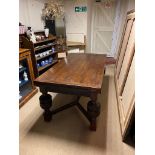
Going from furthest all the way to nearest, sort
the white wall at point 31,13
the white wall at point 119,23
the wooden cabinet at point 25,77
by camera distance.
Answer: the white wall at point 119,23, the white wall at point 31,13, the wooden cabinet at point 25,77

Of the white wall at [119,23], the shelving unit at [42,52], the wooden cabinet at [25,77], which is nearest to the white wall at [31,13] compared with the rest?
the shelving unit at [42,52]

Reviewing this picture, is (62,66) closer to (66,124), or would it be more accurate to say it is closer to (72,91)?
(72,91)

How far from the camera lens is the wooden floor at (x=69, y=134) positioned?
170 centimetres

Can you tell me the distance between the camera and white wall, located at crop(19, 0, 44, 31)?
124 inches

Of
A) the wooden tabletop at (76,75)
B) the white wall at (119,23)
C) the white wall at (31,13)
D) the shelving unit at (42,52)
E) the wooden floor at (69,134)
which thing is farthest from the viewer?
the white wall at (119,23)

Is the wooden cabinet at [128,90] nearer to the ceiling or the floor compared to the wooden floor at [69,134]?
nearer to the ceiling

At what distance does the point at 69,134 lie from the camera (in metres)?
1.93

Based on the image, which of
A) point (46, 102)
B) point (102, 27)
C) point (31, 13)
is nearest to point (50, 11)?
point (31, 13)

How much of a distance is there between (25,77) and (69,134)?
55.6 inches

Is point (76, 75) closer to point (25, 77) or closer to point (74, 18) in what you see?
point (25, 77)

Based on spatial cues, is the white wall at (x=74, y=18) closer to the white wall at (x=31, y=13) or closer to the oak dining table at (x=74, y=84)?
the white wall at (x=31, y=13)

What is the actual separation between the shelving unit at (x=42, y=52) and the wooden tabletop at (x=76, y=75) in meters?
0.77

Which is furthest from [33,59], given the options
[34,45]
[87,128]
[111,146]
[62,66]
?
[111,146]
